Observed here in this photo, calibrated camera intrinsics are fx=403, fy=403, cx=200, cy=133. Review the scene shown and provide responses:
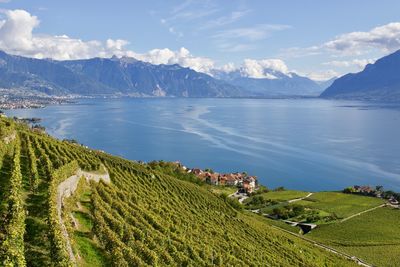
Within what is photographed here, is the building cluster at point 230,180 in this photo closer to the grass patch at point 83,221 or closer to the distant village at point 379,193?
the distant village at point 379,193

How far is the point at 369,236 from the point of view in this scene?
268 feet

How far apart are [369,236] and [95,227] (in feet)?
228

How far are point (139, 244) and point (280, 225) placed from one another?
6428 cm

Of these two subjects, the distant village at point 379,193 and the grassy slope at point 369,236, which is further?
the distant village at point 379,193

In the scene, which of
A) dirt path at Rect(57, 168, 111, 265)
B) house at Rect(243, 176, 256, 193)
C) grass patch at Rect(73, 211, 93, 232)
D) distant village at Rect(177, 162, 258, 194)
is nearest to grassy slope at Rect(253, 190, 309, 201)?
house at Rect(243, 176, 256, 193)

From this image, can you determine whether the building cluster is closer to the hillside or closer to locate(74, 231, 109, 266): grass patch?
the hillside

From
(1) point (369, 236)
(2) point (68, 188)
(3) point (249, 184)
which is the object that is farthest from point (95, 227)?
(3) point (249, 184)

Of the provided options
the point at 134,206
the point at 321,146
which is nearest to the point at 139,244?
the point at 134,206

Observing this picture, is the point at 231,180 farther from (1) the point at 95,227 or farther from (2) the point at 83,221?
(1) the point at 95,227

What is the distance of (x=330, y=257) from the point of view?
64.6 m

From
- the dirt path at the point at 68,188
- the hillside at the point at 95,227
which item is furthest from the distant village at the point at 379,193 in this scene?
the dirt path at the point at 68,188

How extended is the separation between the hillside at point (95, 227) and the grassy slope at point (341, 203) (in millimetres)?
41275

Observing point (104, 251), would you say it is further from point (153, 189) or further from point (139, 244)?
point (153, 189)

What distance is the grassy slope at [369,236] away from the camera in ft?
235
